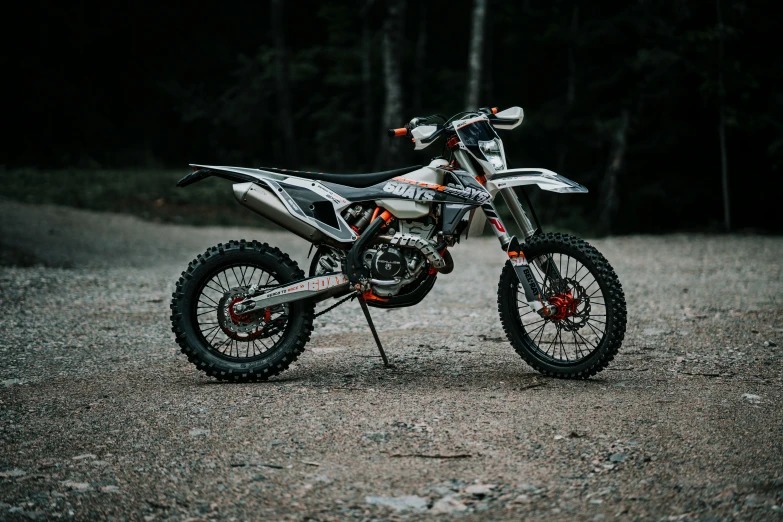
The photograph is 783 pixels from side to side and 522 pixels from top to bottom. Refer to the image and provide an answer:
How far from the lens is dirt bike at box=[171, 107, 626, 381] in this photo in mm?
5004

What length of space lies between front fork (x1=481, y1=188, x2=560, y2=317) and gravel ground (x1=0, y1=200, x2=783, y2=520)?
462 mm

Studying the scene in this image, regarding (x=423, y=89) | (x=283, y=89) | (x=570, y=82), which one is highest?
(x=423, y=89)

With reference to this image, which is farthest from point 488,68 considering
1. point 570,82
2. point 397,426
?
point 397,426

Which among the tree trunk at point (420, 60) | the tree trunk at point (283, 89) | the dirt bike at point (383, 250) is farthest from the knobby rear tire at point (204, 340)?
the tree trunk at point (420, 60)

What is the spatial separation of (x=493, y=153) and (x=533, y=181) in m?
0.33

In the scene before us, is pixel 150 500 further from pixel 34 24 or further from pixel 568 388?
pixel 34 24

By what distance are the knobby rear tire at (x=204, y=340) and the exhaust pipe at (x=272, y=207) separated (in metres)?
0.19

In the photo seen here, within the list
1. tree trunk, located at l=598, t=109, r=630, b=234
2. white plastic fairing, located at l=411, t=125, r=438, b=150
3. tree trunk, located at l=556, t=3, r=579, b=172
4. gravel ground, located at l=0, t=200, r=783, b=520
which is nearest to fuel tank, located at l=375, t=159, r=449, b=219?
white plastic fairing, located at l=411, t=125, r=438, b=150

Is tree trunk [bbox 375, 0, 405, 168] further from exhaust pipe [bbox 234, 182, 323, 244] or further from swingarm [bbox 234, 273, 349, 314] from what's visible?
swingarm [bbox 234, 273, 349, 314]

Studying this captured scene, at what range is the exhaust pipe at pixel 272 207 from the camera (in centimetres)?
506

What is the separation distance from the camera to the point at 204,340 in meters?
5.11

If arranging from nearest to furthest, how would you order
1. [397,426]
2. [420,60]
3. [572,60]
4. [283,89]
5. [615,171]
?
[397,426] → [615,171] → [572,60] → [283,89] → [420,60]

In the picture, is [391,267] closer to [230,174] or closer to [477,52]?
[230,174]

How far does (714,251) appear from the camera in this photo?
1338 cm
